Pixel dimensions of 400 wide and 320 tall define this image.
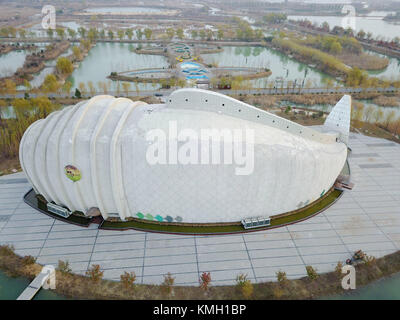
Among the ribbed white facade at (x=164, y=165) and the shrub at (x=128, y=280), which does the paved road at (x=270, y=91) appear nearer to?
the ribbed white facade at (x=164, y=165)

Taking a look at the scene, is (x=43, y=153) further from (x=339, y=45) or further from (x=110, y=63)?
(x=339, y=45)

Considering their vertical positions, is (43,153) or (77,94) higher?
(77,94)

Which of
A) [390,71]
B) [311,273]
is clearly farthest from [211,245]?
[390,71]

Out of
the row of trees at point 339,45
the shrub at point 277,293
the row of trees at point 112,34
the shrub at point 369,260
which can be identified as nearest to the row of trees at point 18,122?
the shrub at point 277,293

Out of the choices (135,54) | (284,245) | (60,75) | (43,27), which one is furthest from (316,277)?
(43,27)

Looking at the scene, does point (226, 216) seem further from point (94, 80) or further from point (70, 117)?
point (94, 80)

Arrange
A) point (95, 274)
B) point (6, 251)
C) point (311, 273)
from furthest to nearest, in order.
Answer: point (6, 251) → point (311, 273) → point (95, 274)
